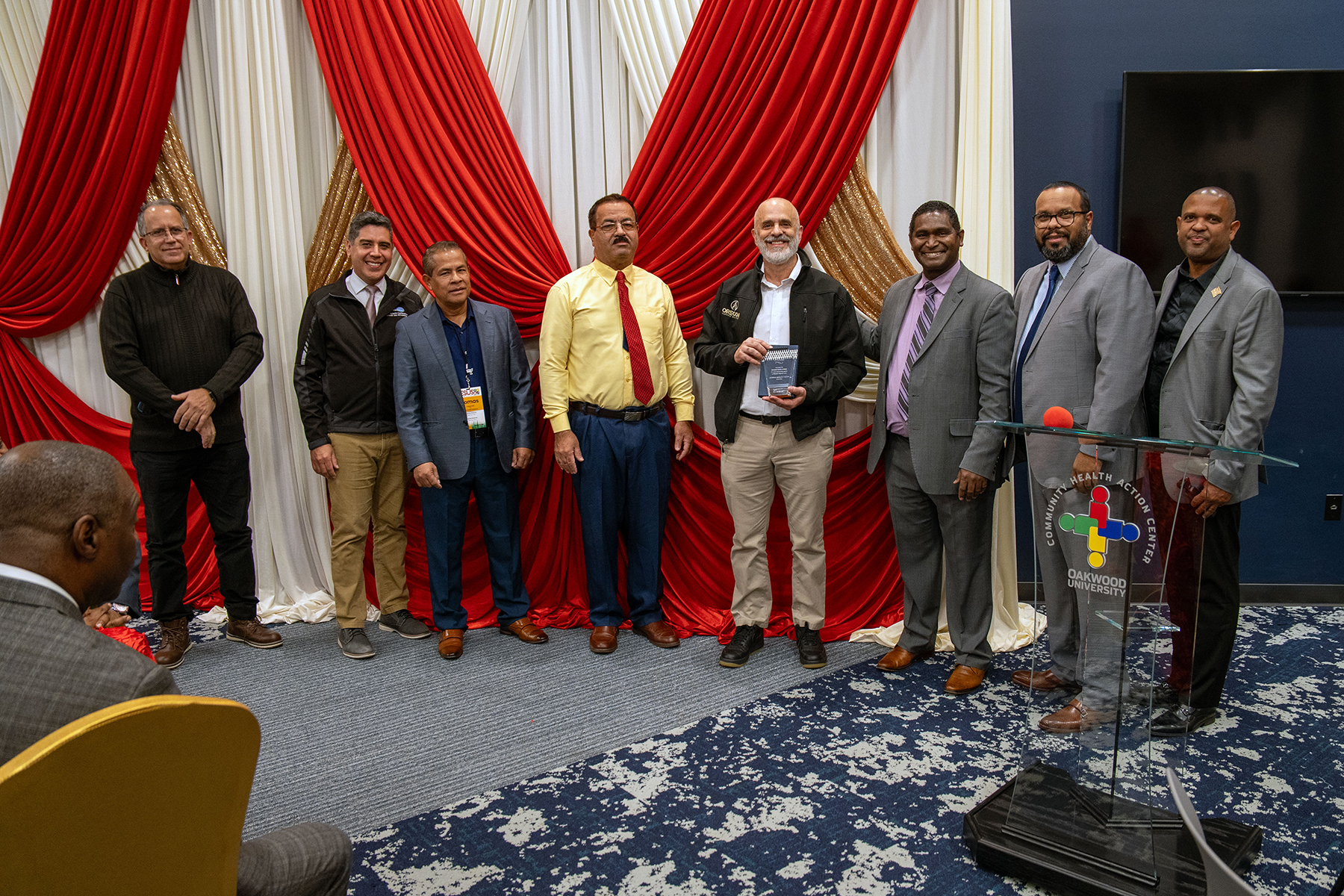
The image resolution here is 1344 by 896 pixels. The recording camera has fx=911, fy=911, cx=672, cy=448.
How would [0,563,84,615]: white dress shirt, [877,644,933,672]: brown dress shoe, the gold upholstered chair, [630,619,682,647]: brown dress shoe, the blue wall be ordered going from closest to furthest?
the gold upholstered chair < [0,563,84,615]: white dress shirt < [877,644,933,672]: brown dress shoe < [630,619,682,647]: brown dress shoe < the blue wall

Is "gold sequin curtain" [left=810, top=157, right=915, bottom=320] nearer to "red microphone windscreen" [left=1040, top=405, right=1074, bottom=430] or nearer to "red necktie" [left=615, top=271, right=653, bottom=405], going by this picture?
"red necktie" [left=615, top=271, right=653, bottom=405]

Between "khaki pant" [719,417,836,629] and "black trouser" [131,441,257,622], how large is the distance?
207 cm

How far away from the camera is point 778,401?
3.48 metres

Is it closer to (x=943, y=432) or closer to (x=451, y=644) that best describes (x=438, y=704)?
(x=451, y=644)

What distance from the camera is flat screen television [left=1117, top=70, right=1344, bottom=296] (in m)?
3.89

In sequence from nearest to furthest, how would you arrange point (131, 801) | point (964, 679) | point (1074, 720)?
point (131, 801)
point (1074, 720)
point (964, 679)

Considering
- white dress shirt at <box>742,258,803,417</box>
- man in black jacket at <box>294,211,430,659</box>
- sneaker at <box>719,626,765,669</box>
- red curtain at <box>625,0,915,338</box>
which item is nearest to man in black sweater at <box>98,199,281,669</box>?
man in black jacket at <box>294,211,430,659</box>

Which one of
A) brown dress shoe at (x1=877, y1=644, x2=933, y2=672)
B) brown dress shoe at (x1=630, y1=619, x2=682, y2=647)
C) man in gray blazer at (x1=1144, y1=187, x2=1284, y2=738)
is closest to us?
man in gray blazer at (x1=1144, y1=187, x2=1284, y2=738)

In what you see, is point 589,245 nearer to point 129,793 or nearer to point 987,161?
point 987,161

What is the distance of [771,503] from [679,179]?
150 centimetres

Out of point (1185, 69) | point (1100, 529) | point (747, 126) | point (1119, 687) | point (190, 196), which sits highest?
point (1185, 69)

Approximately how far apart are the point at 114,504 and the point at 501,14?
11.5 feet

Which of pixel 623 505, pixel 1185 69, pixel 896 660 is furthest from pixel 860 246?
pixel 896 660

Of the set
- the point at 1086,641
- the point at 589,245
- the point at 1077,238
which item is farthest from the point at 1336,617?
the point at 589,245
